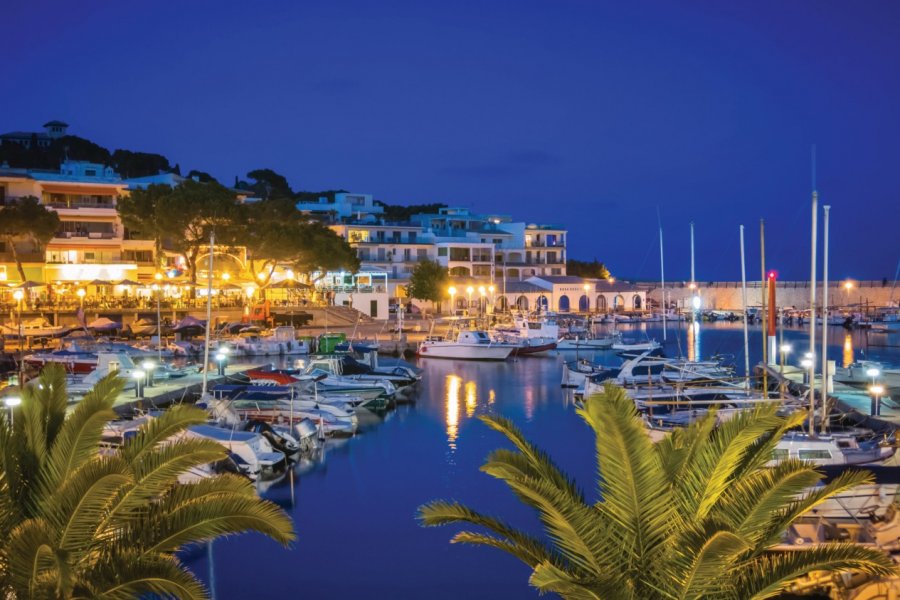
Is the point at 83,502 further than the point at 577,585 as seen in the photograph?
Yes

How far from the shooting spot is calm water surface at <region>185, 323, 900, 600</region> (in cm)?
1806

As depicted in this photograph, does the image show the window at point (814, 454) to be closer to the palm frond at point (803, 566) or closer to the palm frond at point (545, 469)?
the palm frond at point (803, 566)

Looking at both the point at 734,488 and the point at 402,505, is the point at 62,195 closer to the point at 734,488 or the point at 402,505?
the point at 402,505

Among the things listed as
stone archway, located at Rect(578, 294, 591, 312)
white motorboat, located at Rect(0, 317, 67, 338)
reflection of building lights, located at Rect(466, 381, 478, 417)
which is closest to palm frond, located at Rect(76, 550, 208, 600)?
reflection of building lights, located at Rect(466, 381, 478, 417)

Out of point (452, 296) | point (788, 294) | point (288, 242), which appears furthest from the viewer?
point (788, 294)

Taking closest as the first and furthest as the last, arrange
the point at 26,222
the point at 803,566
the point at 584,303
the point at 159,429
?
the point at 803,566
the point at 159,429
the point at 26,222
the point at 584,303

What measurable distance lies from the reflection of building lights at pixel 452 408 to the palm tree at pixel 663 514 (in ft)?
72.5

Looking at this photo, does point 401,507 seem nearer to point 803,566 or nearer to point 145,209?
point 803,566

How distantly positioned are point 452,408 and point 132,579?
101 feet

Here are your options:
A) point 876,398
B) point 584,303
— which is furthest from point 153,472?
point 584,303

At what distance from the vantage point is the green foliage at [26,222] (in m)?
61.3

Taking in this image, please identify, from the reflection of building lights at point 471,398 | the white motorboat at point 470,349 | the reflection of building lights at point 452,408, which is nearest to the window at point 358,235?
the white motorboat at point 470,349

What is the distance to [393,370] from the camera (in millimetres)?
43656

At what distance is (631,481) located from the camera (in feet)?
26.9
